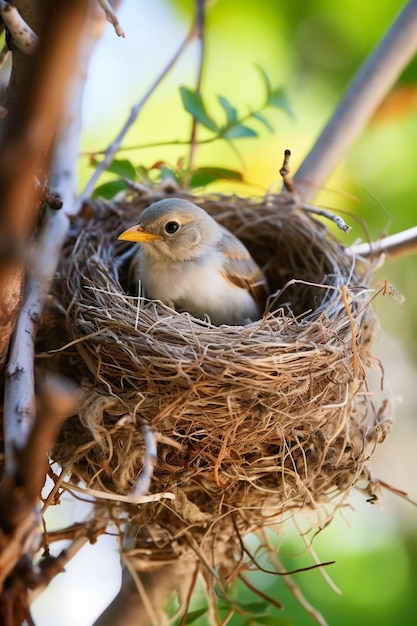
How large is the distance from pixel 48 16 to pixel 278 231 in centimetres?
286

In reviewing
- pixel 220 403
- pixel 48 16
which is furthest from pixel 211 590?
pixel 48 16

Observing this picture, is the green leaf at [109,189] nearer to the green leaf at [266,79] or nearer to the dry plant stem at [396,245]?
the green leaf at [266,79]

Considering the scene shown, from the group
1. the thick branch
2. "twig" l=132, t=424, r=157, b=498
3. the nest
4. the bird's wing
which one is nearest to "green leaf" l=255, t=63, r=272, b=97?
the bird's wing

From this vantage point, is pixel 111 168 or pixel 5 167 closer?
pixel 5 167

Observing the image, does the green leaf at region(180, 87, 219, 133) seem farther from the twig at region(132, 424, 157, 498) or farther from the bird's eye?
the twig at region(132, 424, 157, 498)

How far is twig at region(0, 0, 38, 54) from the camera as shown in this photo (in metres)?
2.08

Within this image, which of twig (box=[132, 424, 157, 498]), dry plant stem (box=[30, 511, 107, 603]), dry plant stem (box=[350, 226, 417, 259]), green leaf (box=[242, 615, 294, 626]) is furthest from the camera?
dry plant stem (box=[350, 226, 417, 259])

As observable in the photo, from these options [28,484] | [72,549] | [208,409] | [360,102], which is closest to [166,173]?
[360,102]

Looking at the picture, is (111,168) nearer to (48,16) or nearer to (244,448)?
(244,448)

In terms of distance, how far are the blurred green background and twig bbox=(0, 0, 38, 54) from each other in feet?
8.80

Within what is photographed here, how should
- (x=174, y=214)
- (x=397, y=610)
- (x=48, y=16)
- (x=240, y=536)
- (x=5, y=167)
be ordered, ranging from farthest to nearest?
(x=397, y=610) < (x=174, y=214) < (x=240, y=536) < (x=5, y=167) < (x=48, y=16)

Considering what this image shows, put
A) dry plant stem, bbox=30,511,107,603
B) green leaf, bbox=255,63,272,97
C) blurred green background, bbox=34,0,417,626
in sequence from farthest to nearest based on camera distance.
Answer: blurred green background, bbox=34,0,417,626, green leaf, bbox=255,63,272,97, dry plant stem, bbox=30,511,107,603

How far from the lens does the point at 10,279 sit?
218cm

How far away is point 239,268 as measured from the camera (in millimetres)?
3555
